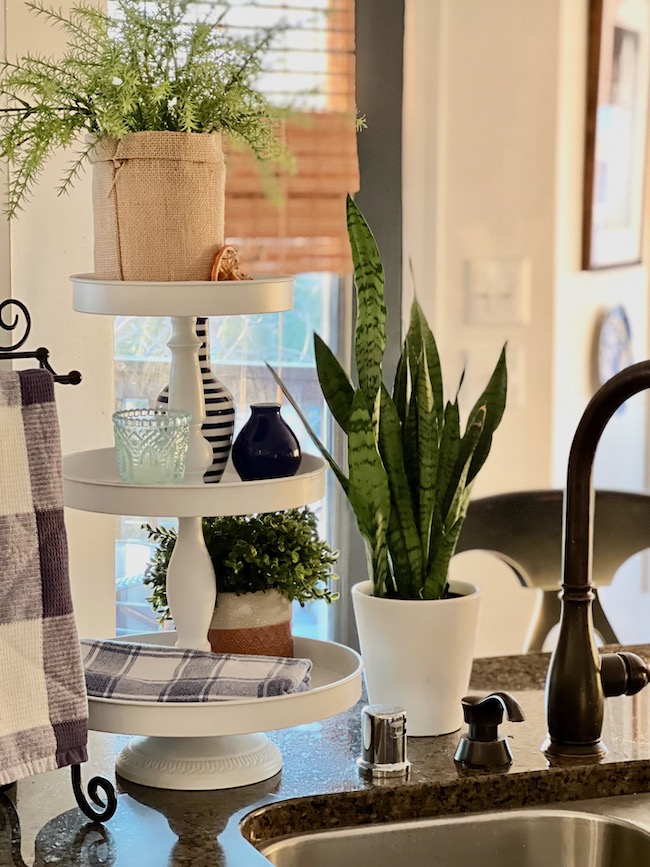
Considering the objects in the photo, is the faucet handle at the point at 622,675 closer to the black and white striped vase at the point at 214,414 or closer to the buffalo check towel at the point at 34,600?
the black and white striped vase at the point at 214,414

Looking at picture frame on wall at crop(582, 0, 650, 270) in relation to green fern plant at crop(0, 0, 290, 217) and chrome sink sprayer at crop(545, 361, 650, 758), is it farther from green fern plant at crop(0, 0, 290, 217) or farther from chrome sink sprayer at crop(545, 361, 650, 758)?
green fern plant at crop(0, 0, 290, 217)

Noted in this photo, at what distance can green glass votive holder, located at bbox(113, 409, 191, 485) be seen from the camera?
3.81ft

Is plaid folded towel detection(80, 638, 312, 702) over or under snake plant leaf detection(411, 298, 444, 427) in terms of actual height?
under

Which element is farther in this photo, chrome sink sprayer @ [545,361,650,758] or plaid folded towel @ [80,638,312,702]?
chrome sink sprayer @ [545,361,650,758]

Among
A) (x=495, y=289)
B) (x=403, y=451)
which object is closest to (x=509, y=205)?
(x=495, y=289)

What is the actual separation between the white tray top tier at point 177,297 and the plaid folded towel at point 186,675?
1.13 ft

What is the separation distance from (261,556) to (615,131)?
1.10 m

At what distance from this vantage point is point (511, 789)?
1302mm

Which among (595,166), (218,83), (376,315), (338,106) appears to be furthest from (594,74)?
(218,83)

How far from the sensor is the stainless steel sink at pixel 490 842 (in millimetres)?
1229

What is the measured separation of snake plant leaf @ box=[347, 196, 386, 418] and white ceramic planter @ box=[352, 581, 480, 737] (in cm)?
24

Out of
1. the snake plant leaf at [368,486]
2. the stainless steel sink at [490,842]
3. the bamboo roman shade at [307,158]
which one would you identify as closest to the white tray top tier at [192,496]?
the snake plant leaf at [368,486]

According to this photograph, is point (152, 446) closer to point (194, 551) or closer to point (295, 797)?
point (194, 551)

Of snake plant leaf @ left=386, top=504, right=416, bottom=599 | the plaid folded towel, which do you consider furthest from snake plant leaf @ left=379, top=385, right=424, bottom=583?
the plaid folded towel
